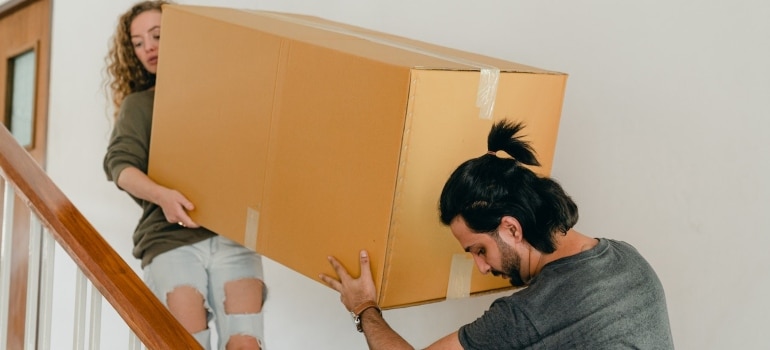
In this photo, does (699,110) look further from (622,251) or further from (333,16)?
(333,16)

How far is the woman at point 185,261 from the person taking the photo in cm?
236

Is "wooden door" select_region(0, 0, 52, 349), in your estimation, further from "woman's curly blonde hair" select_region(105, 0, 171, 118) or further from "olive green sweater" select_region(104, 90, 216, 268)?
"olive green sweater" select_region(104, 90, 216, 268)

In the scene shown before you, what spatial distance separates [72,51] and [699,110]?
3117 millimetres

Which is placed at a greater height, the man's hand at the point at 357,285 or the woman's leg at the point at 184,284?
the man's hand at the point at 357,285

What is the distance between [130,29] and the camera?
2580 mm

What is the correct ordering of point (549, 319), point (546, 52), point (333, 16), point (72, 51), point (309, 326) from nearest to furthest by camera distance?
point (549, 319), point (546, 52), point (333, 16), point (309, 326), point (72, 51)

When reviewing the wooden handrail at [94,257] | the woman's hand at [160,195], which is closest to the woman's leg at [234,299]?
the woman's hand at [160,195]

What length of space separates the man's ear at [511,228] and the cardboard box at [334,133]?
0.17 metres

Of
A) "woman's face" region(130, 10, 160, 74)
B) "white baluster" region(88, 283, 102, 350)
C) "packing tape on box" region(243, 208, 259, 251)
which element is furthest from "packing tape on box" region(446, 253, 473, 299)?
"woman's face" region(130, 10, 160, 74)

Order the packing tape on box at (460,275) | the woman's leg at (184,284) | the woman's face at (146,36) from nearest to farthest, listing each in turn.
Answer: the packing tape on box at (460,275), the woman's leg at (184,284), the woman's face at (146,36)

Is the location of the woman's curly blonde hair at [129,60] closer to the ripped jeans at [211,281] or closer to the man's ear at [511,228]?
the ripped jeans at [211,281]

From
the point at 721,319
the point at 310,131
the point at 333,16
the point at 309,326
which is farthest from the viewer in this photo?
the point at 309,326

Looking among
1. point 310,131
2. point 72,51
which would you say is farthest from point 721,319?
point 72,51

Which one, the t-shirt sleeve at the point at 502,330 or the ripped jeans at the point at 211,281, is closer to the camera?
the t-shirt sleeve at the point at 502,330
